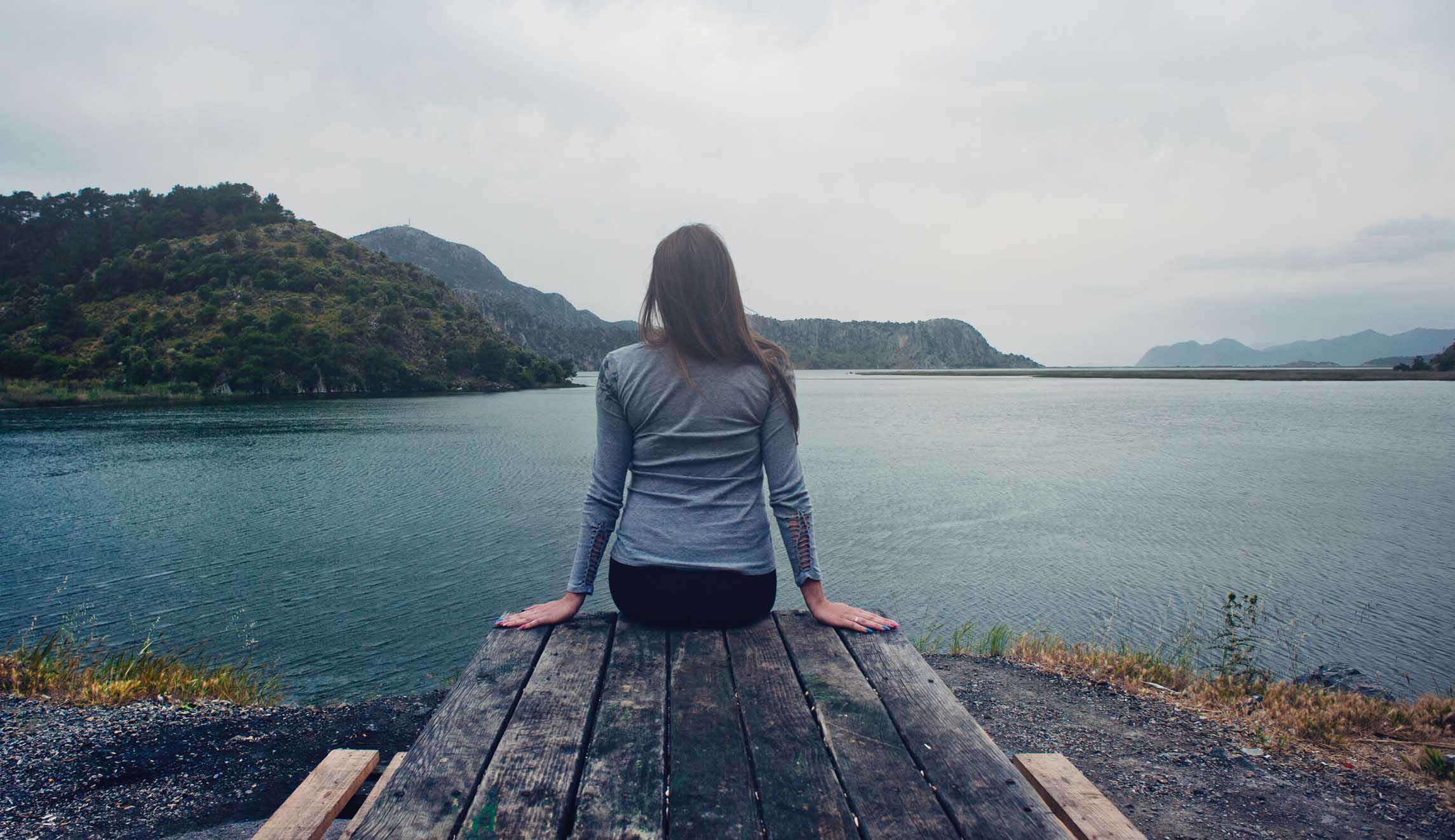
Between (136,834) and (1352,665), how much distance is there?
12.6m

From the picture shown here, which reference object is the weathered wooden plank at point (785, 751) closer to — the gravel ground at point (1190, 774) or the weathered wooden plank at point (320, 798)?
the weathered wooden plank at point (320, 798)

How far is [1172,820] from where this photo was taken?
462 cm

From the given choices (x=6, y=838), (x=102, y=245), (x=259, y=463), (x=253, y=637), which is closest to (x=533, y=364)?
(x=102, y=245)

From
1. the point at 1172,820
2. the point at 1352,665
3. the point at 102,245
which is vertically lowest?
the point at 1352,665

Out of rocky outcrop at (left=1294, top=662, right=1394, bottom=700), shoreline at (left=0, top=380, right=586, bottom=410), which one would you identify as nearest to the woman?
rocky outcrop at (left=1294, top=662, right=1394, bottom=700)

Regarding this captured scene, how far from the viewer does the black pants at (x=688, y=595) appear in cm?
303

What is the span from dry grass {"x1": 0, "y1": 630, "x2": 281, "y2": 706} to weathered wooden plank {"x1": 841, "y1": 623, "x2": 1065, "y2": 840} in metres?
6.61

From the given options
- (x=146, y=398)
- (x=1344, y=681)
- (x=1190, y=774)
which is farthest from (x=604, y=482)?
(x=146, y=398)

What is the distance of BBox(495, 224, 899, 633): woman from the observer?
9.89 feet

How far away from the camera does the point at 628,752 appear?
2.08m

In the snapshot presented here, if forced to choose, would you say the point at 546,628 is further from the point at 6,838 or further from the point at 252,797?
the point at 6,838

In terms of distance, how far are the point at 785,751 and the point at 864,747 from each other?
228 mm

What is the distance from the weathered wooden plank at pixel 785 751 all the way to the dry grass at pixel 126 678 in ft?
20.6

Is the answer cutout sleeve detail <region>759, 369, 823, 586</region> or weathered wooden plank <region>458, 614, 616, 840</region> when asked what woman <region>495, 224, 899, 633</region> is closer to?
cutout sleeve detail <region>759, 369, 823, 586</region>
